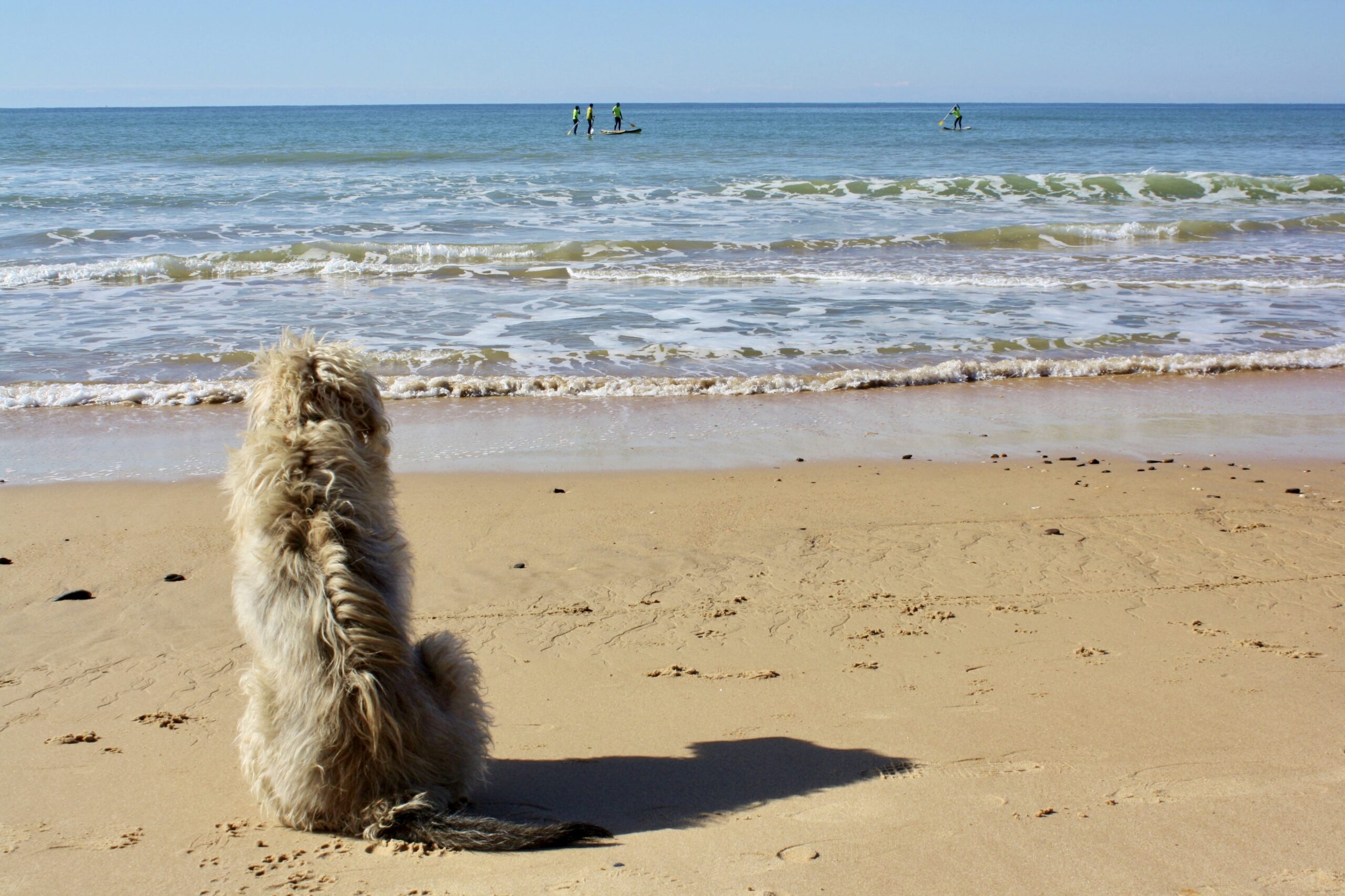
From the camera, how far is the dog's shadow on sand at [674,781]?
9.20 feet

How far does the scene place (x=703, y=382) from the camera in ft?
28.0

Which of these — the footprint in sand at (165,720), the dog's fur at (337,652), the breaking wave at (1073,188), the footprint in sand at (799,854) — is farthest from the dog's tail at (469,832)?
the breaking wave at (1073,188)

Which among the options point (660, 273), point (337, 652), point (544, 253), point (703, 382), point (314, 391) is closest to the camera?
point (337, 652)

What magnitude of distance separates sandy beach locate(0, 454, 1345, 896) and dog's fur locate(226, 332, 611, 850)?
12 cm

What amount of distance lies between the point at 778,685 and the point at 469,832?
1503 millimetres

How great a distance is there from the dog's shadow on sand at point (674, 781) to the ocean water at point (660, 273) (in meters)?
5.51

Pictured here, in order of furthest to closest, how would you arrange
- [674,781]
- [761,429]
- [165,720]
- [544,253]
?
[544,253] → [761,429] → [165,720] → [674,781]

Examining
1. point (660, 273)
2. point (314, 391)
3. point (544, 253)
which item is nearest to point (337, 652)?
point (314, 391)

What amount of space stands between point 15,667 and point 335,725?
83.6 inches

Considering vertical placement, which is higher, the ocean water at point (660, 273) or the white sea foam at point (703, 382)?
the ocean water at point (660, 273)

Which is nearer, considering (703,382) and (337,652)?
(337,652)

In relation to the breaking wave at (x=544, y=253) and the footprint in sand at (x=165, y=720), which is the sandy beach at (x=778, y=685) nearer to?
the footprint in sand at (x=165, y=720)

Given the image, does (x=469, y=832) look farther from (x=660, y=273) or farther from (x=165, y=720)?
(x=660, y=273)

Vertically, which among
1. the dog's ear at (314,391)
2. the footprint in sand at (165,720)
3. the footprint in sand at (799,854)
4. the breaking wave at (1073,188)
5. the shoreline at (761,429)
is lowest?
the footprint in sand at (165,720)
